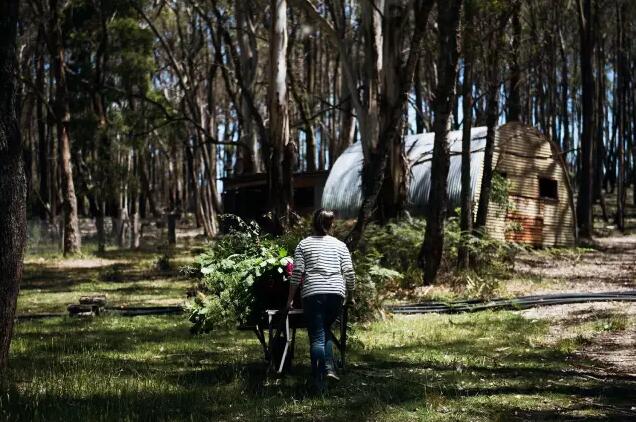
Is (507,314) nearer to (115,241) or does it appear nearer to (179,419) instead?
(179,419)

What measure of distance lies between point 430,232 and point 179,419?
1187cm

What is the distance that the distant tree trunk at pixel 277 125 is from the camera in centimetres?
1859

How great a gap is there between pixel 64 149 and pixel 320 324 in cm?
2474

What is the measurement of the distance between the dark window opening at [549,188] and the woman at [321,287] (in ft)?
79.5

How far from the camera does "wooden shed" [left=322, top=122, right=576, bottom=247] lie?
88.4 feet

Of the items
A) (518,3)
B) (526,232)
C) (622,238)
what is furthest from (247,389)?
(622,238)

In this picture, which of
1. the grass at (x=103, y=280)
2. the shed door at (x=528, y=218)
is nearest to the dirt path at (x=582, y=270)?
the shed door at (x=528, y=218)

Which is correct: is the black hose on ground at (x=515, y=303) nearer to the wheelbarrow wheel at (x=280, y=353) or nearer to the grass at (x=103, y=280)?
the grass at (x=103, y=280)

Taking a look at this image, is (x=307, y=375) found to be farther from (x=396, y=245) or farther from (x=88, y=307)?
(x=396, y=245)

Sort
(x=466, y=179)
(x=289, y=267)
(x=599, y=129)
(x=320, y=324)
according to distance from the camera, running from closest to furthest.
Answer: (x=320, y=324), (x=289, y=267), (x=466, y=179), (x=599, y=129)

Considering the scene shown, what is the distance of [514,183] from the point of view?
28062 millimetres

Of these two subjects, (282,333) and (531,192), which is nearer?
(282,333)

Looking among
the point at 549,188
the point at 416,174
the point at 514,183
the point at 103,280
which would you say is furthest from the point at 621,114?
the point at 103,280

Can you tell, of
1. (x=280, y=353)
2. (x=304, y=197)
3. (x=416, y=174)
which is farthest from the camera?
(x=304, y=197)
